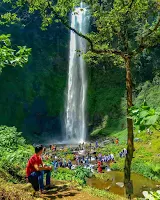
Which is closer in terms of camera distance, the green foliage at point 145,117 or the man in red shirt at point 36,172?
the green foliage at point 145,117

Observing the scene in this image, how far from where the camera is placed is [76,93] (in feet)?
151

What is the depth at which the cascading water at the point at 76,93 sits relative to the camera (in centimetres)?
4294

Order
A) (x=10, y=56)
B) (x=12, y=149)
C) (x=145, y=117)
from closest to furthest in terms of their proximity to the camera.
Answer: (x=145, y=117) → (x=10, y=56) → (x=12, y=149)

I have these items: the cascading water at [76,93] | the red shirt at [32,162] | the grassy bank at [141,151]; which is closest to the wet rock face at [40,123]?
the cascading water at [76,93]

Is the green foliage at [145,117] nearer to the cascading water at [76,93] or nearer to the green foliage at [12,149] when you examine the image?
the green foliage at [12,149]

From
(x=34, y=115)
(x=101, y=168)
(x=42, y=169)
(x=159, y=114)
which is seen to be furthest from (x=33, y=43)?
(x=159, y=114)

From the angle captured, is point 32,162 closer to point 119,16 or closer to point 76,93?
point 119,16

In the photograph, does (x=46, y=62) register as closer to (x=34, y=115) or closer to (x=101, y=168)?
(x=34, y=115)

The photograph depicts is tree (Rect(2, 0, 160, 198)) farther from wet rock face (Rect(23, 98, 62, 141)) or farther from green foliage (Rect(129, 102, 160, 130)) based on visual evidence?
wet rock face (Rect(23, 98, 62, 141))

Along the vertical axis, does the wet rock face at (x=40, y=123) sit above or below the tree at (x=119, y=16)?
below

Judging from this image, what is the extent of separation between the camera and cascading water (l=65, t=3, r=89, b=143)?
4294 cm

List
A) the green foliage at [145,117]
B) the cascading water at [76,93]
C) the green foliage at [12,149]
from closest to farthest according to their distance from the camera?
the green foliage at [145,117], the green foliage at [12,149], the cascading water at [76,93]

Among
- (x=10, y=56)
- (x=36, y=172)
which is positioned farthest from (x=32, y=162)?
(x=10, y=56)

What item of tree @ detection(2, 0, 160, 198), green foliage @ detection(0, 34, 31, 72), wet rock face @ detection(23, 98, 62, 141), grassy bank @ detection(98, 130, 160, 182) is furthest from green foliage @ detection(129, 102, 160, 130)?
wet rock face @ detection(23, 98, 62, 141)
